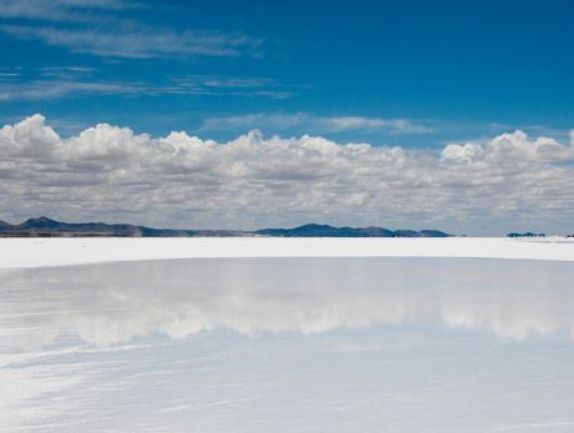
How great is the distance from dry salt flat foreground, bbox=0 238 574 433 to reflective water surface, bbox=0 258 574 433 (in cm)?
3

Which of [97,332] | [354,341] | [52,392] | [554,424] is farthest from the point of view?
[97,332]

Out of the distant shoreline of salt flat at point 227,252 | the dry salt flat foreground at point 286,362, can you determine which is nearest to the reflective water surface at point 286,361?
the dry salt flat foreground at point 286,362

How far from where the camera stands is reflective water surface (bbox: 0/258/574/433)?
8.81 metres

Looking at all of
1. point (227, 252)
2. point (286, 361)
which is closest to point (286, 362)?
point (286, 361)

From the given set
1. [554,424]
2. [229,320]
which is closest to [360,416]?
[554,424]

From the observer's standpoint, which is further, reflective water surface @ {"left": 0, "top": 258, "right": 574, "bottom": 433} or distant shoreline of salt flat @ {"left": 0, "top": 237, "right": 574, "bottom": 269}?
distant shoreline of salt flat @ {"left": 0, "top": 237, "right": 574, "bottom": 269}

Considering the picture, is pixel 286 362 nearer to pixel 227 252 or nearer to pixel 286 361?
pixel 286 361

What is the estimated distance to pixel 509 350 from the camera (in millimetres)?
13805

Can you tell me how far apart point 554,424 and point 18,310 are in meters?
14.8

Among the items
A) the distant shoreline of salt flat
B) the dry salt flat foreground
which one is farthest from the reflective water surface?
the distant shoreline of salt flat

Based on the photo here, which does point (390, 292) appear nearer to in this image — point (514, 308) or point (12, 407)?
point (514, 308)

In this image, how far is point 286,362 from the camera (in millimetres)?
12516

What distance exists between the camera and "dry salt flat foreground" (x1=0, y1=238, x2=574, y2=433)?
8781 mm

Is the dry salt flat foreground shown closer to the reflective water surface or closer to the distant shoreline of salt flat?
the reflective water surface
